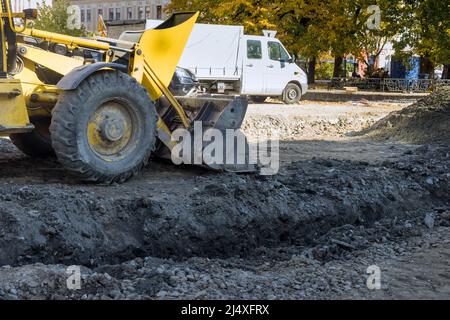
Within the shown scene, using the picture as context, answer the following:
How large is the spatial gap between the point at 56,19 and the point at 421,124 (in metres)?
20.9

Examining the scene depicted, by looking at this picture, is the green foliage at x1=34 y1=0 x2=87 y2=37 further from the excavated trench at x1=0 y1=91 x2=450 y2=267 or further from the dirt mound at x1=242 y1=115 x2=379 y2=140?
the excavated trench at x1=0 y1=91 x2=450 y2=267

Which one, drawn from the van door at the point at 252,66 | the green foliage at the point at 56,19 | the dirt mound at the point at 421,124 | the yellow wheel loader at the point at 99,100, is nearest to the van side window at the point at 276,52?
the van door at the point at 252,66

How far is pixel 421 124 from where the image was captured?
14945mm

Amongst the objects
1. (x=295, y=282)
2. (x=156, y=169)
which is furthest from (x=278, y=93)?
(x=295, y=282)

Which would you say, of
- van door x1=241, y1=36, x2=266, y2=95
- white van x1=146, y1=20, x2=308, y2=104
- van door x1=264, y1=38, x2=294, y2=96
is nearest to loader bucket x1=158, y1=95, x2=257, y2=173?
white van x1=146, y1=20, x2=308, y2=104

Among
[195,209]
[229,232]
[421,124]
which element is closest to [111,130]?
[195,209]

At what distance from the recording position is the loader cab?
76.7ft

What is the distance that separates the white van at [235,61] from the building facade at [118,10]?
45.0 meters

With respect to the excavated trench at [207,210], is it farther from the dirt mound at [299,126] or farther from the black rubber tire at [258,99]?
the black rubber tire at [258,99]

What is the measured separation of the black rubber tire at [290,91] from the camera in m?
24.4

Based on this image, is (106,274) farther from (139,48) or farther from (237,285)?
(139,48)

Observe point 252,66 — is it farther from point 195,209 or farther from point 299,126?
point 195,209

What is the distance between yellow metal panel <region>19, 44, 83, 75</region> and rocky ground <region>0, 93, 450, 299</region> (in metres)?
1.33

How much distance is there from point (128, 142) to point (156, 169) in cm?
107
